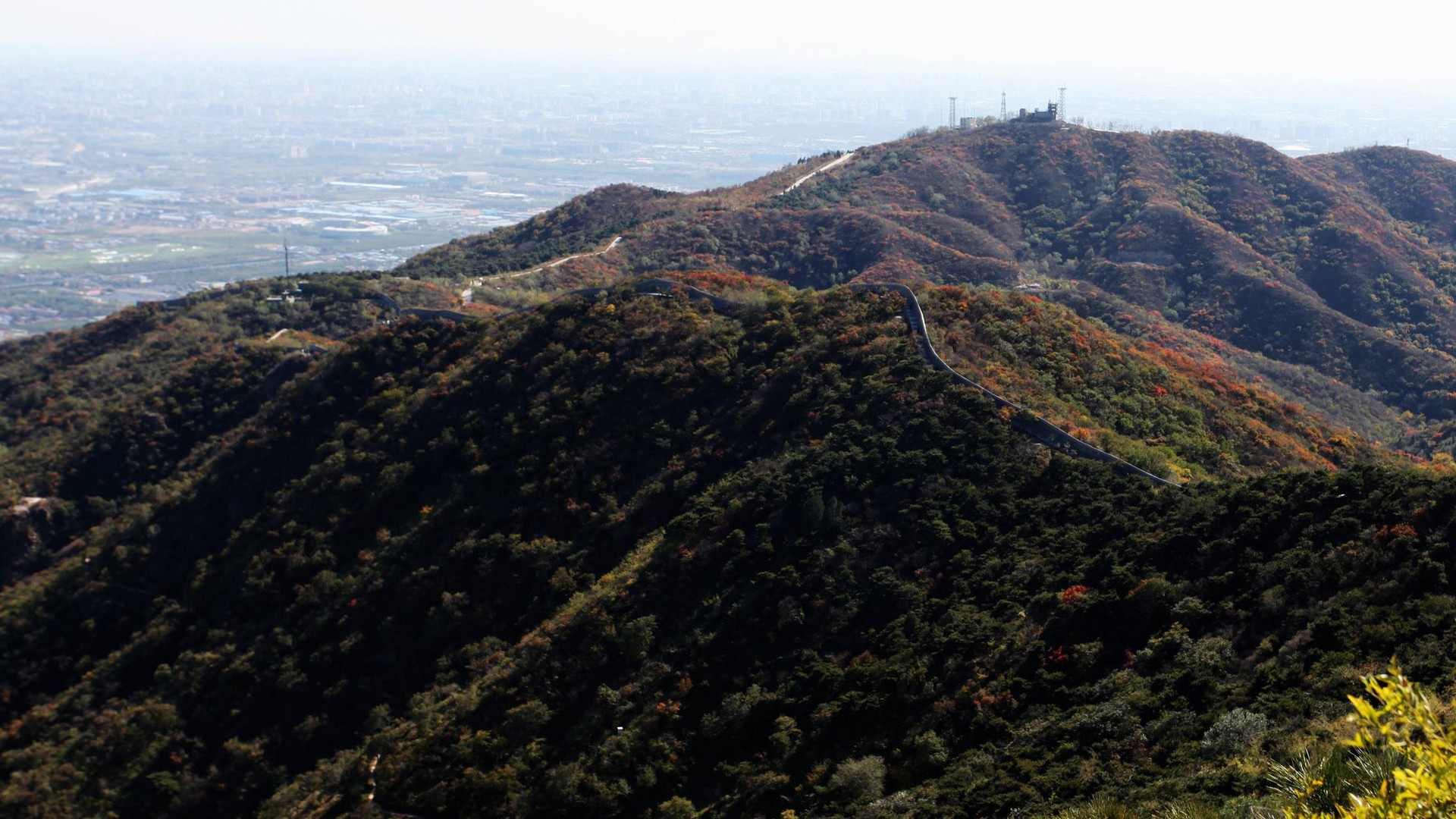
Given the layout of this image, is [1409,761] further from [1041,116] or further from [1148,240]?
[1041,116]

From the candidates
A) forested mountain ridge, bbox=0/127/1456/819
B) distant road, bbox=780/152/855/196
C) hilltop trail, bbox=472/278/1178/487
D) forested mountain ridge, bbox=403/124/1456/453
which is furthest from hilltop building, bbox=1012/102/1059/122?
hilltop trail, bbox=472/278/1178/487

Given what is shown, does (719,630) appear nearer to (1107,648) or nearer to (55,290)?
(1107,648)

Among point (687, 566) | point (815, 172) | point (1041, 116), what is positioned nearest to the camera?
point (687, 566)

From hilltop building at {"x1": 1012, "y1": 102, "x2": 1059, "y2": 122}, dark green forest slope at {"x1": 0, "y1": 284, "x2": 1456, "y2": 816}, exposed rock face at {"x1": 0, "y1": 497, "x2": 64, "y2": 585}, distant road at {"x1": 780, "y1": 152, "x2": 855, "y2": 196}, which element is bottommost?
exposed rock face at {"x1": 0, "y1": 497, "x2": 64, "y2": 585}

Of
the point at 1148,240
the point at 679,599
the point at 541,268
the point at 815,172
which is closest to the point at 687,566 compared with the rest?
the point at 679,599

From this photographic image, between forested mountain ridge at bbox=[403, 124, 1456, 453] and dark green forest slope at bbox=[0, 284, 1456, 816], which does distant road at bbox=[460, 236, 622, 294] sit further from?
dark green forest slope at bbox=[0, 284, 1456, 816]

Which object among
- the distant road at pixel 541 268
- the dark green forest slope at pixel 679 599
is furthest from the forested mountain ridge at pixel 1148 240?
the dark green forest slope at pixel 679 599

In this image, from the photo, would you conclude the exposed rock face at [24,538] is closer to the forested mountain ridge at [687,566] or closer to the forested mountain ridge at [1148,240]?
the forested mountain ridge at [687,566]

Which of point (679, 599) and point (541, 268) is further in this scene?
point (541, 268)
